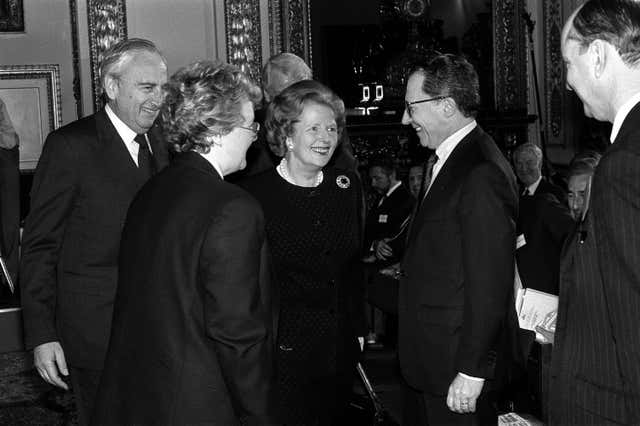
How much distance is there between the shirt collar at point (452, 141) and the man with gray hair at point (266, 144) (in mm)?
1020

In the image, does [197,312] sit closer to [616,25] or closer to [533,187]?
[616,25]

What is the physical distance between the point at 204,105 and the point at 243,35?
23.0 feet

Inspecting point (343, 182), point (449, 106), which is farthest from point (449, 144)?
point (343, 182)

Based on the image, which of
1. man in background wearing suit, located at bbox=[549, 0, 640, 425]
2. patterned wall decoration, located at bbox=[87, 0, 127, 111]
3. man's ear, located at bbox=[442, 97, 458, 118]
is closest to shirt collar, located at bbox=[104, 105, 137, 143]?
man's ear, located at bbox=[442, 97, 458, 118]

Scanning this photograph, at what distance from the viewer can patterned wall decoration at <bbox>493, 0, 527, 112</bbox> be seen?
9977 mm

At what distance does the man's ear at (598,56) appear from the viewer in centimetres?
185

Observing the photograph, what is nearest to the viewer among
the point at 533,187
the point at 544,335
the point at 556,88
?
the point at 544,335

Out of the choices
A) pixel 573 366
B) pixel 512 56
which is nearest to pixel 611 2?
pixel 573 366

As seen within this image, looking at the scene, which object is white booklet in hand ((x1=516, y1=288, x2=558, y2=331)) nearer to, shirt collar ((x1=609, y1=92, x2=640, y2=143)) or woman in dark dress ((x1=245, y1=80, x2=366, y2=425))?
woman in dark dress ((x1=245, y1=80, x2=366, y2=425))

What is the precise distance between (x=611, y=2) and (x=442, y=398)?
4.74 ft

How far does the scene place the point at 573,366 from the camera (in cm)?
192

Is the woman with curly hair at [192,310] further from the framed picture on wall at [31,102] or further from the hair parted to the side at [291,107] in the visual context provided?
the framed picture on wall at [31,102]

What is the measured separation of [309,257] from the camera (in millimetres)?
3104

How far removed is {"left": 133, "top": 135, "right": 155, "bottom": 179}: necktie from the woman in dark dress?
1.17 feet
